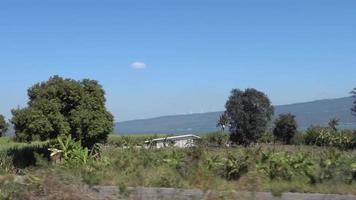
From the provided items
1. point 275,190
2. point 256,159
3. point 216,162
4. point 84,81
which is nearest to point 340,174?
point 275,190

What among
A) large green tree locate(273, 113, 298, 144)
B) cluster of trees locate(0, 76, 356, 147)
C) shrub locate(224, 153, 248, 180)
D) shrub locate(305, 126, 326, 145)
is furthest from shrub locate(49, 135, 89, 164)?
large green tree locate(273, 113, 298, 144)

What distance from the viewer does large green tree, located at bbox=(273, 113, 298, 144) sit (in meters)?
99.4

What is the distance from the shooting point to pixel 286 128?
99812 mm

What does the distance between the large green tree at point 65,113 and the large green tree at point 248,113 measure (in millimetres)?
62883

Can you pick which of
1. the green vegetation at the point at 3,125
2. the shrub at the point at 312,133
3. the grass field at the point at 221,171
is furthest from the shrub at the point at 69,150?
the green vegetation at the point at 3,125

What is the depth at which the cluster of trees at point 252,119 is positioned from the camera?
99812mm

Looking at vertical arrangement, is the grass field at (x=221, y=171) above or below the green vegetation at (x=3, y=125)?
below

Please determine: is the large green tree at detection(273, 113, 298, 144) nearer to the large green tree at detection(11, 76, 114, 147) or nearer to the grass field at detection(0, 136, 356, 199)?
the large green tree at detection(11, 76, 114, 147)

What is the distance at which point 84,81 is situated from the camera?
38.0 metres

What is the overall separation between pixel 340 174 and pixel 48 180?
10.8 m

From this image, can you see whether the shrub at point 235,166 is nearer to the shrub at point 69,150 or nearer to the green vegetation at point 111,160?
the green vegetation at point 111,160

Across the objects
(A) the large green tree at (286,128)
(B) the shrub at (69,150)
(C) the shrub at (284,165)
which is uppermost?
(A) the large green tree at (286,128)

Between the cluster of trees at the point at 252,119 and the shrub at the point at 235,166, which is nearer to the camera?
the shrub at the point at 235,166

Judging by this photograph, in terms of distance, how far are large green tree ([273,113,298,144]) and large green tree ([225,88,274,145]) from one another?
3.17 meters
